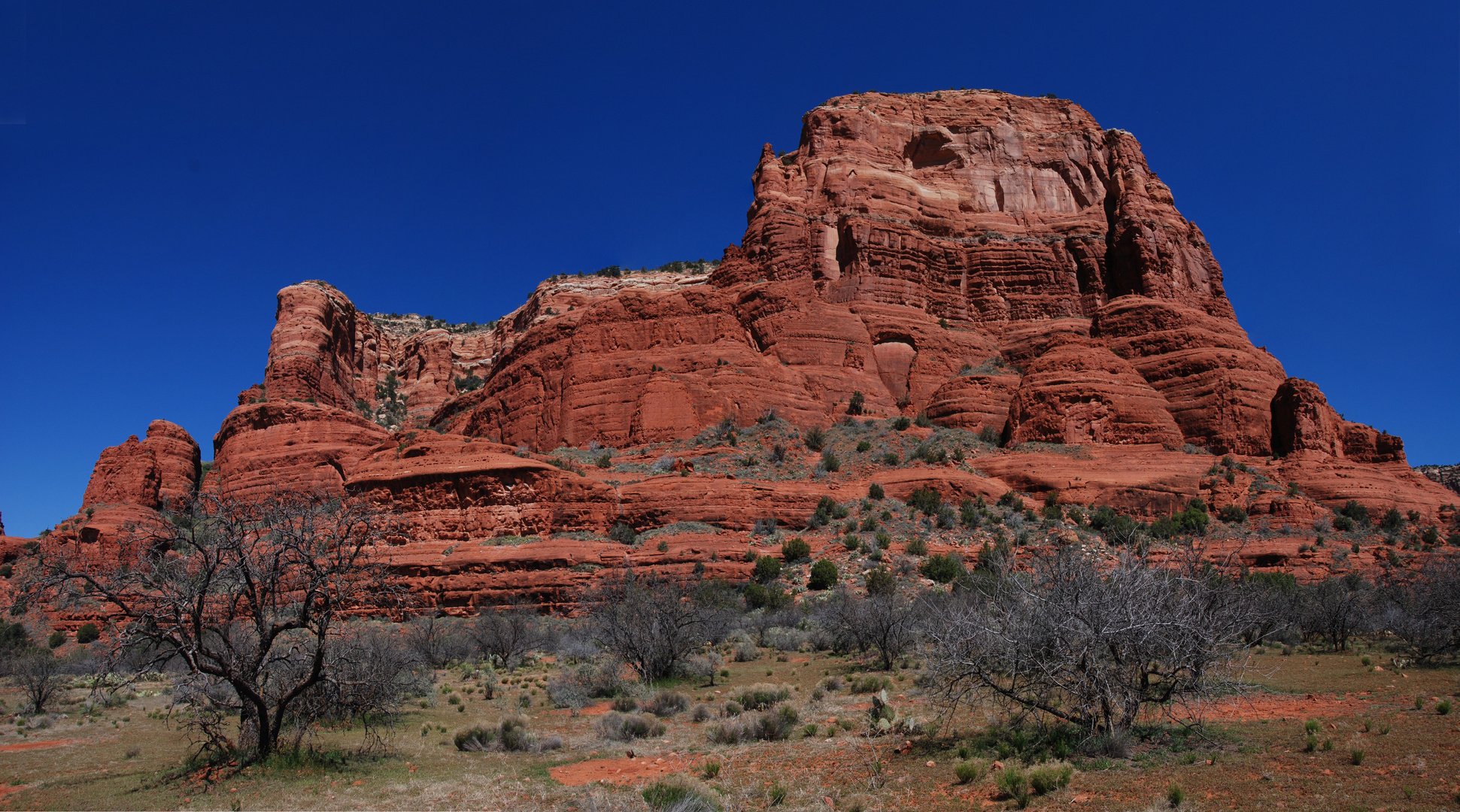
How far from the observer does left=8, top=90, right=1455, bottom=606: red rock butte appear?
37531mm

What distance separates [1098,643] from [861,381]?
44.6 m

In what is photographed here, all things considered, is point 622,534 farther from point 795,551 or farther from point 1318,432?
point 1318,432

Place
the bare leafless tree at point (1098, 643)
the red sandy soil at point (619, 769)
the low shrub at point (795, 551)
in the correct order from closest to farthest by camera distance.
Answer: the bare leafless tree at point (1098, 643) < the red sandy soil at point (619, 769) < the low shrub at point (795, 551)

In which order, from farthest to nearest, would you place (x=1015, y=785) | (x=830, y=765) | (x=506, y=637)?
(x=506, y=637)
(x=830, y=765)
(x=1015, y=785)

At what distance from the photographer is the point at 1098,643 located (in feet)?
33.9

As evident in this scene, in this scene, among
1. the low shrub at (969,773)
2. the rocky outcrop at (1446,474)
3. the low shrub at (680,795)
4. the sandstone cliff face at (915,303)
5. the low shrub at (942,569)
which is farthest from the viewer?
the rocky outcrop at (1446,474)

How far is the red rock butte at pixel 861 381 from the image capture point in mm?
37531

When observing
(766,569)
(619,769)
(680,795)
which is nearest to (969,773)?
(680,795)

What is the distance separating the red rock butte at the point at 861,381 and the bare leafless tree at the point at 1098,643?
22365 mm

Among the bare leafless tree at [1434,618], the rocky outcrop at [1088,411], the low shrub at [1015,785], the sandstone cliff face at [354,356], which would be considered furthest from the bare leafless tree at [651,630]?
the sandstone cliff face at [354,356]

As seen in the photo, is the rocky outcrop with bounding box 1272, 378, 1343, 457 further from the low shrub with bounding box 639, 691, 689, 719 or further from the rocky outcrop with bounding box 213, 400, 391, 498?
the rocky outcrop with bounding box 213, 400, 391, 498

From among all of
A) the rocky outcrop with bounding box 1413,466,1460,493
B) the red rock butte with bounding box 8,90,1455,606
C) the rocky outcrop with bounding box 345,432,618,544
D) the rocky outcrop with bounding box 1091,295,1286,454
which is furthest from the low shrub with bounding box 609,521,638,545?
the rocky outcrop with bounding box 1413,466,1460,493

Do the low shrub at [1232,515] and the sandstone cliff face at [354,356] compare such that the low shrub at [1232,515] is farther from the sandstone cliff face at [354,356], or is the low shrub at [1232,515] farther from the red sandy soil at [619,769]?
the sandstone cliff face at [354,356]

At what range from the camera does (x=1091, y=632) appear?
33.5 ft
